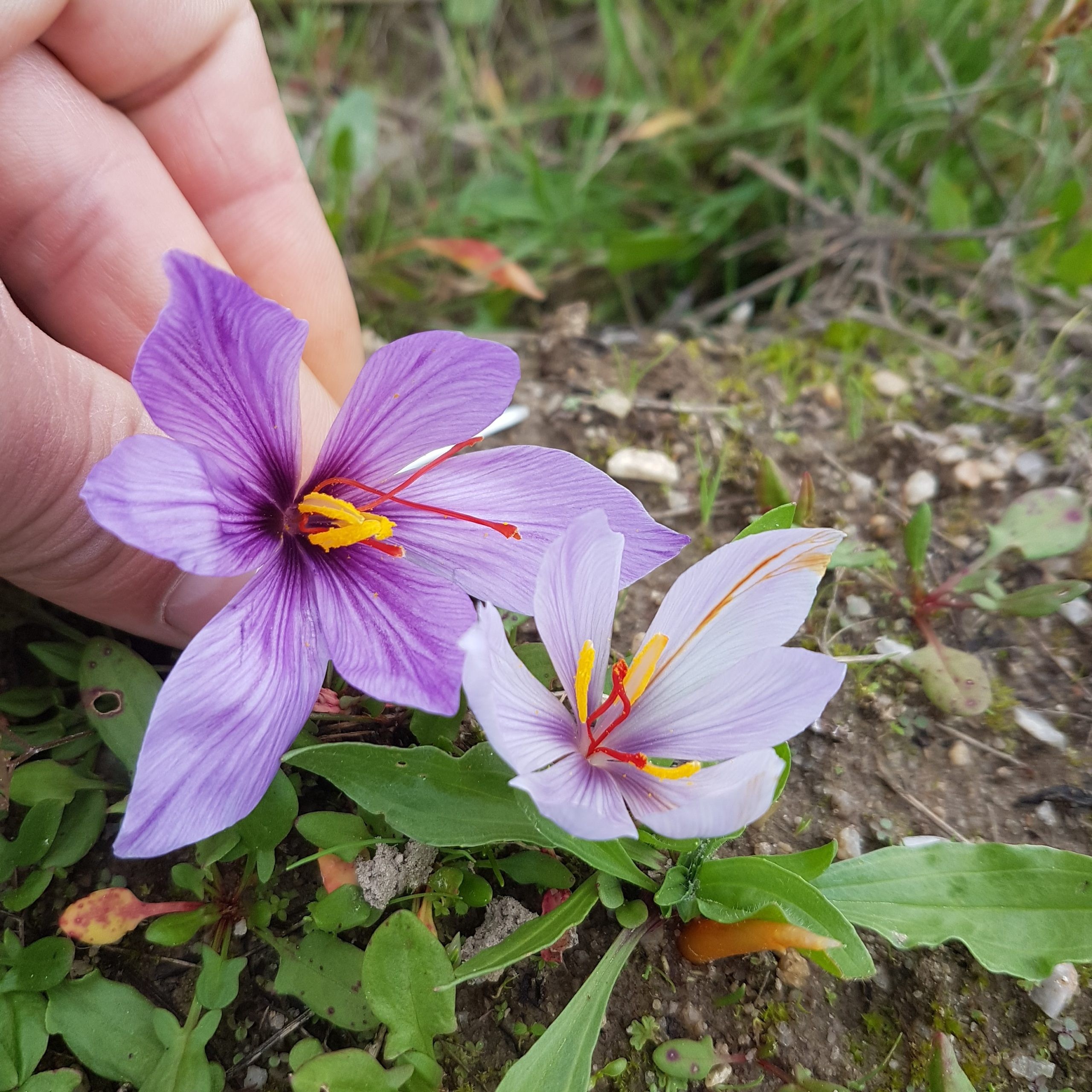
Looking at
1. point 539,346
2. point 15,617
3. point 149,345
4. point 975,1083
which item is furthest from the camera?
point 539,346

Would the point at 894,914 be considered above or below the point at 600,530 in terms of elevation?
below

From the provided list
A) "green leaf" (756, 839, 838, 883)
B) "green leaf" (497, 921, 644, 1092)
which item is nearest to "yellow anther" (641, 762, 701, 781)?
"green leaf" (756, 839, 838, 883)

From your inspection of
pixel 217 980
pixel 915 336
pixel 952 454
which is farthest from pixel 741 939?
pixel 915 336

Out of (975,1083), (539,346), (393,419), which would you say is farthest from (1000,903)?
(539,346)

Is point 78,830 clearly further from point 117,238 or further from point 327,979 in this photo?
point 117,238

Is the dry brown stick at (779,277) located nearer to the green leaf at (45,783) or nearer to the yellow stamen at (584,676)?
the yellow stamen at (584,676)

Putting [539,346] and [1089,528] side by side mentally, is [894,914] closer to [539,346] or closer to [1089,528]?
[1089,528]
